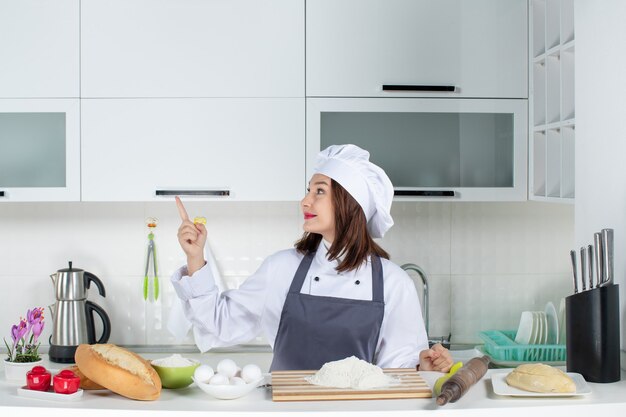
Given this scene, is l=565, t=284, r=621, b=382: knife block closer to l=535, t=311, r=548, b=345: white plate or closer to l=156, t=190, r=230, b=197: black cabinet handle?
l=535, t=311, r=548, b=345: white plate

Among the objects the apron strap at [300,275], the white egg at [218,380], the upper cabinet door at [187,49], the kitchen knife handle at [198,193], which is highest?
the upper cabinet door at [187,49]

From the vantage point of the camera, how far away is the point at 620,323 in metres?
1.78

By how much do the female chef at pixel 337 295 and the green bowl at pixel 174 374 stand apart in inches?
22.2

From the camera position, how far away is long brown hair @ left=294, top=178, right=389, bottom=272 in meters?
2.14

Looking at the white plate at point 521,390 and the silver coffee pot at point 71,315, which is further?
the silver coffee pot at point 71,315

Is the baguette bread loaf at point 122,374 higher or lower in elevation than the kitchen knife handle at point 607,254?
lower

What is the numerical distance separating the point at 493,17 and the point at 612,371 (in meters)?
1.53

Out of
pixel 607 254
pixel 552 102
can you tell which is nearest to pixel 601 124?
pixel 607 254

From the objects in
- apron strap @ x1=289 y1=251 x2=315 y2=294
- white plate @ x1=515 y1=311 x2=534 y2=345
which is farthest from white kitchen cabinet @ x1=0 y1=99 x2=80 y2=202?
white plate @ x1=515 y1=311 x2=534 y2=345

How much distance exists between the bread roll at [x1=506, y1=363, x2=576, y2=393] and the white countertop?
0.07 feet

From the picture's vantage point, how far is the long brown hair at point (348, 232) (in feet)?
7.03

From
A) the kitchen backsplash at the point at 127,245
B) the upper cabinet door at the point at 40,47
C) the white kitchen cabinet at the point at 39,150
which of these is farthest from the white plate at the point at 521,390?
the upper cabinet door at the point at 40,47

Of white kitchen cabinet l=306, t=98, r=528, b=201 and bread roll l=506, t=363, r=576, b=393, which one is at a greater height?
white kitchen cabinet l=306, t=98, r=528, b=201

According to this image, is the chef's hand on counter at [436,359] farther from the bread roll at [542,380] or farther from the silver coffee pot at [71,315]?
the silver coffee pot at [71,315]
